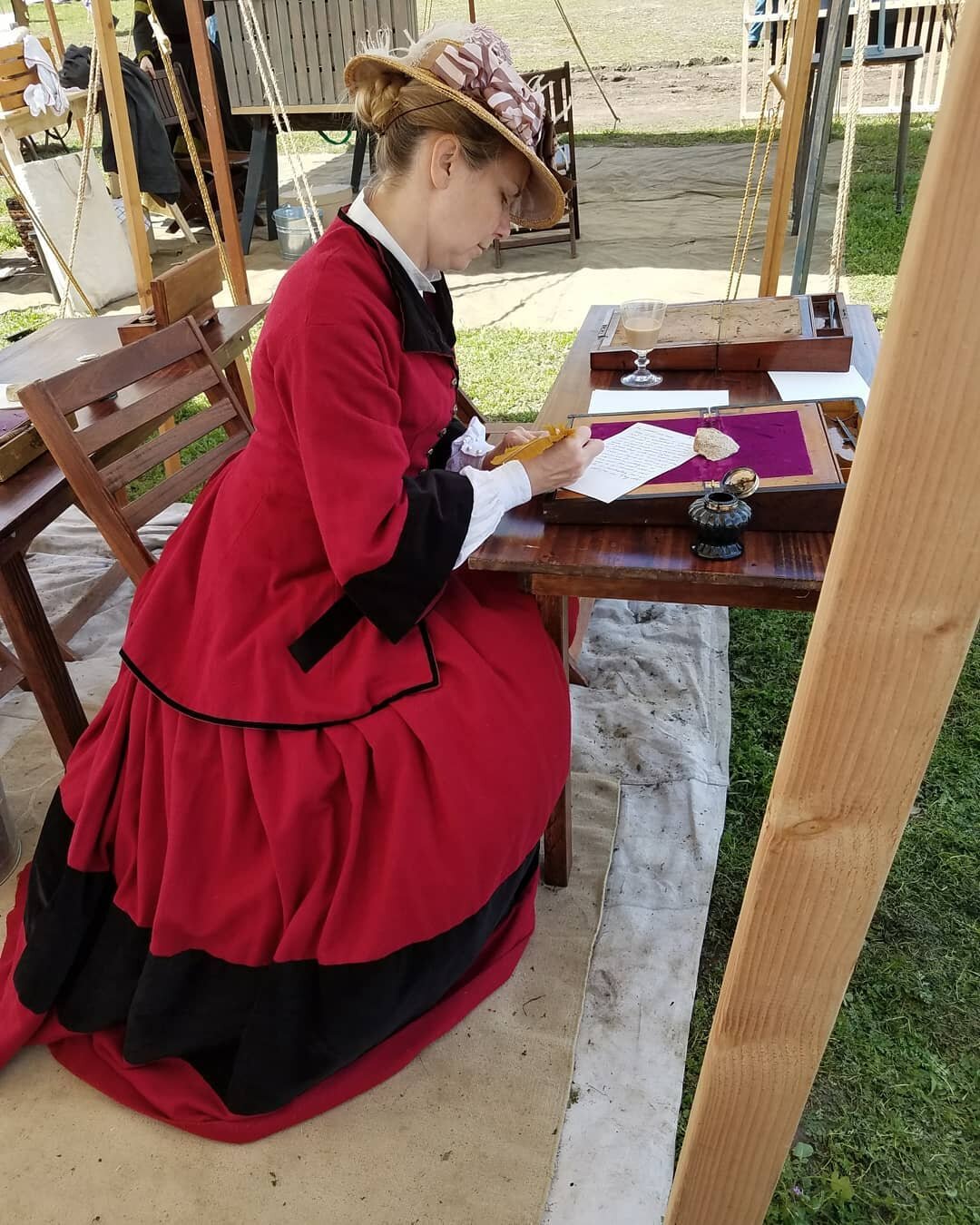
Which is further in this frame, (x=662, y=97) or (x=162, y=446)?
(x=662, y=97)

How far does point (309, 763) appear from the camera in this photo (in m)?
1.56

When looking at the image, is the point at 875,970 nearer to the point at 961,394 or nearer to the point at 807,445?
the point at 807,445

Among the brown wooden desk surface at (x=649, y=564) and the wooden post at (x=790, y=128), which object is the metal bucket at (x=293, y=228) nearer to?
the wooden post at (x=790, y=128)

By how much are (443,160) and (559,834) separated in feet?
4.42

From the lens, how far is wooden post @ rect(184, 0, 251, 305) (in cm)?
333

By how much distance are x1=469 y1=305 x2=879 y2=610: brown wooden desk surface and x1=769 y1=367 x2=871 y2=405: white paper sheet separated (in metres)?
0.53

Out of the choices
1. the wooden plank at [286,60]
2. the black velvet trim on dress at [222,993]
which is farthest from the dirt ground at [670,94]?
the black velvet trim on dress at [222,993]

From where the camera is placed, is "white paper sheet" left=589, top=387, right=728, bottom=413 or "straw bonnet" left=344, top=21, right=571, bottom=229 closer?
"straw bonnet" left=344, top=21, right=571, bottom=229

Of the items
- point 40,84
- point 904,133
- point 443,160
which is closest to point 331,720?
point 443,160

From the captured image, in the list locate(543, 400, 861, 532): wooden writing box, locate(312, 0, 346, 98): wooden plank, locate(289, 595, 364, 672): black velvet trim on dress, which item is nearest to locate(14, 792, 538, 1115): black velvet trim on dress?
locate(289, 595, 364, 672): black velvet trim on dress

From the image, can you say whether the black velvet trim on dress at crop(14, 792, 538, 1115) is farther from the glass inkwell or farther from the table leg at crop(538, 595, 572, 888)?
the glass inkwell

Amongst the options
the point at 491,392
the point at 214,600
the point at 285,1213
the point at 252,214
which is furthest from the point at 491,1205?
the point at 252,214

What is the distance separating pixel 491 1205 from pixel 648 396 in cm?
154

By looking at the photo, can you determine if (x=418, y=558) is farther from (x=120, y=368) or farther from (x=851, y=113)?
(x=851, y=113)
